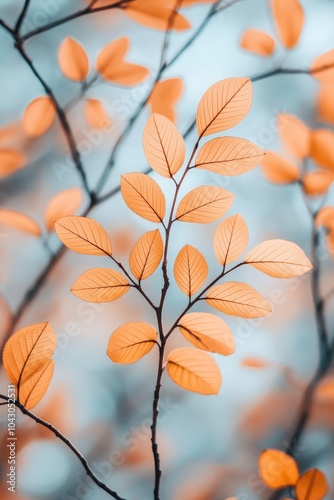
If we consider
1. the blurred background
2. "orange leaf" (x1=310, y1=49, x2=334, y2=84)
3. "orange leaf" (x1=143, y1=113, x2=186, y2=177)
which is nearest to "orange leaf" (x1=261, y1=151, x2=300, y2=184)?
the blurred background

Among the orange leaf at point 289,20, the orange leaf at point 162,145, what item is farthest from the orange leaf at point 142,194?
the orange leaf at point 289,20

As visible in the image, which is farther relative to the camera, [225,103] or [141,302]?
[141,302]

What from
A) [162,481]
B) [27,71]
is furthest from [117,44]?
[162,481]

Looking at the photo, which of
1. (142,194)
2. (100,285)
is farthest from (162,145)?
(100,285)

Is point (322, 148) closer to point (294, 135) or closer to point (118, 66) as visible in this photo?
point (294, 135)

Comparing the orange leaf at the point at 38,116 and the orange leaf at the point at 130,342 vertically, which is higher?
the orange leaf at the point at 38,116

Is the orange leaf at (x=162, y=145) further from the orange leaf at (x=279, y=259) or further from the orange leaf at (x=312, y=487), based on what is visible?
the orange leaf at (x=312, y=487)
